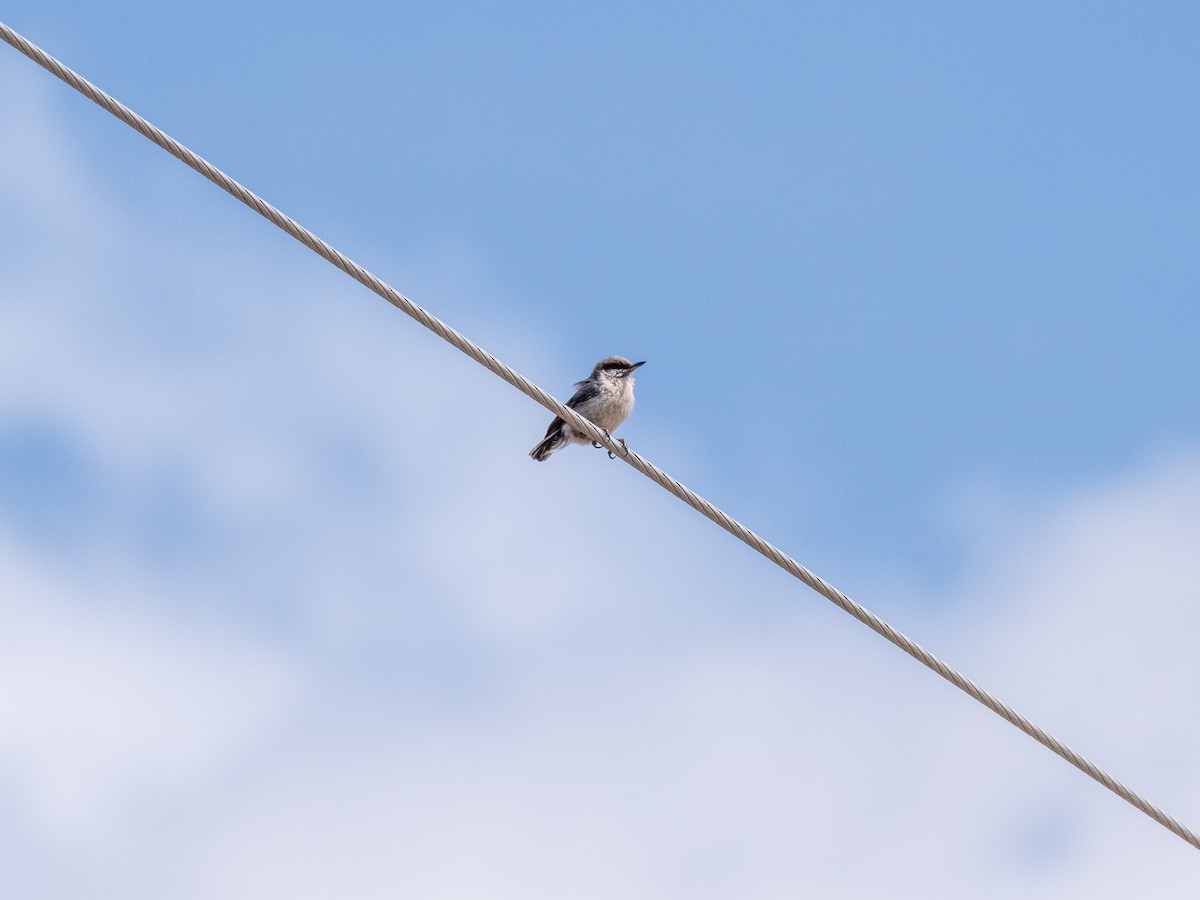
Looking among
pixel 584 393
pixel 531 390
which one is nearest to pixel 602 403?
pixel 584 393

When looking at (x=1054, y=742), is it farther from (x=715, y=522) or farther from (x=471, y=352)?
(x=471, y=352)

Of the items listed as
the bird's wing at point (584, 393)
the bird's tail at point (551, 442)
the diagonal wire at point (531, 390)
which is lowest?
the diagonal wire at point (531, 390)

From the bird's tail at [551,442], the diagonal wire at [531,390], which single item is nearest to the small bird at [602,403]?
the bird's tail at [551,442]

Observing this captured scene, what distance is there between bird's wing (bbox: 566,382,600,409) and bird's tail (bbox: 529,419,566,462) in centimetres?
39

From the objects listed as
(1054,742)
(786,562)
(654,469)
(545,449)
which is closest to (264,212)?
(654,469)

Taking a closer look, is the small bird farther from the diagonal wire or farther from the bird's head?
the diagonal wire

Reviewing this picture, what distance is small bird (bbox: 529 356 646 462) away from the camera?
12.8 metres

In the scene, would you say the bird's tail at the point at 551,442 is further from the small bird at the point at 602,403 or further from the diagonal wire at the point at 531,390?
the diagonal wire at the point at 531,390

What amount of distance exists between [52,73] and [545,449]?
283 inches

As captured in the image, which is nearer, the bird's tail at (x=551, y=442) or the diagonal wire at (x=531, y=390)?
the diagonal wire at (x=531, y=390)

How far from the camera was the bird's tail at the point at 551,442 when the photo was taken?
41.9 ft

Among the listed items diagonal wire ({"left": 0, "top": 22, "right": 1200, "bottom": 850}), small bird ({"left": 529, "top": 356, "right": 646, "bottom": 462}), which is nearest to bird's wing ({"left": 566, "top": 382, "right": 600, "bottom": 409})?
small bird ({"left": 529, "top": 356, "right": 646, "bottom": 462})

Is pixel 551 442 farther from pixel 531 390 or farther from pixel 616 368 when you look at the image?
pixel 531 390

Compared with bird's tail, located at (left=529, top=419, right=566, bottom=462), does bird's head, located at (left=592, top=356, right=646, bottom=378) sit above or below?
above
